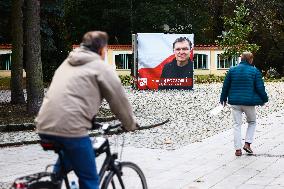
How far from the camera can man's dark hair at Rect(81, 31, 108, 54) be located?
489cm

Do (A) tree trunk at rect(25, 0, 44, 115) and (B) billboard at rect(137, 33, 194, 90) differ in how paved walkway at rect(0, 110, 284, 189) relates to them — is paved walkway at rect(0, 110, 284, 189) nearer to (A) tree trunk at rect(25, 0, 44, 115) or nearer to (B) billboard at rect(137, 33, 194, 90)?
(A) tree trunk at rect(25, 0, 44, 115)

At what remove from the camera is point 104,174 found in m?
5.40

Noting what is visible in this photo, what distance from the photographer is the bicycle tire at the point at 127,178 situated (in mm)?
5371

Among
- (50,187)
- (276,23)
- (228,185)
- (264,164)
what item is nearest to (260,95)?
(264,164)

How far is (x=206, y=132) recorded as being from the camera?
46.2ft

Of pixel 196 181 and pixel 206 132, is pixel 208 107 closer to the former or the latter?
pixel 206 132

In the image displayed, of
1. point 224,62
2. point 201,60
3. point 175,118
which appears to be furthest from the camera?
point 201,60

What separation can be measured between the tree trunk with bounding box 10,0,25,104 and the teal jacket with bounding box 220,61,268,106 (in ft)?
36.2

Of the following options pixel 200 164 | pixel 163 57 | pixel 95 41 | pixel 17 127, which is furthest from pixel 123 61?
pixel 95 41

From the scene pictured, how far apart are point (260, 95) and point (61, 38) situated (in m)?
26.3

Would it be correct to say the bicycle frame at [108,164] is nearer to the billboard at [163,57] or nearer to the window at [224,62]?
the billboard at [163,57]

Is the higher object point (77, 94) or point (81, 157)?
point (77, 94)

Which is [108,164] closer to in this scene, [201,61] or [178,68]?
[178,68]

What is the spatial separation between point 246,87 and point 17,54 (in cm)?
1124
